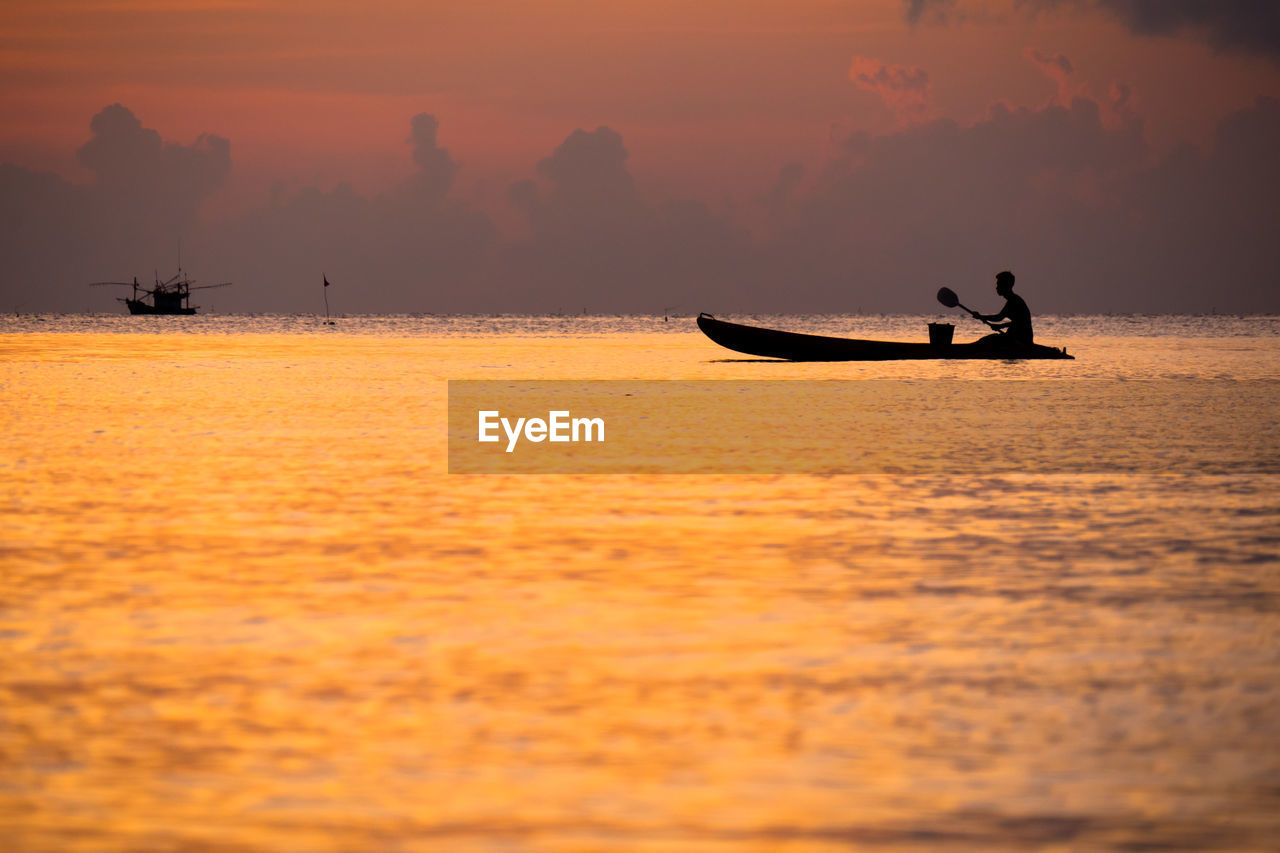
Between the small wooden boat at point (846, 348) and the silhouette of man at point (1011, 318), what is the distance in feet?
0.55

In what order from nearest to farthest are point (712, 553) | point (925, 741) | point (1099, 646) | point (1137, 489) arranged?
point (925, 741), point (1099, 646), point (712, 553), point (1137, 489)

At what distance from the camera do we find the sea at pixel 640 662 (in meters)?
4.83

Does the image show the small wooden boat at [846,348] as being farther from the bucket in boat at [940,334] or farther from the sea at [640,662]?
the sea at [640,662]

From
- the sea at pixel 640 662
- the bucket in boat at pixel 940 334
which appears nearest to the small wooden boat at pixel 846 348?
the bucket in boat at pixel 940 334

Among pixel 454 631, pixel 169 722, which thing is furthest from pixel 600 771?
pixel 454 631

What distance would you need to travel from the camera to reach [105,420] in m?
22.6

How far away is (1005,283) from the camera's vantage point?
35.3m

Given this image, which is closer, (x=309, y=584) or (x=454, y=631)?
(x=454, y=631)

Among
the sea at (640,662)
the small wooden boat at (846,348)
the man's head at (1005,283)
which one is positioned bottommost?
the sea at (640,662)

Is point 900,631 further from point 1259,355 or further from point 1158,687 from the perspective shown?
point 1259,355

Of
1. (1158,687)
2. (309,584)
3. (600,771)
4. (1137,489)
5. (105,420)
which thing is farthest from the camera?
(105,420)

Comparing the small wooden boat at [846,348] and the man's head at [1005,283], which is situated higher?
the man's head at [1005,283]

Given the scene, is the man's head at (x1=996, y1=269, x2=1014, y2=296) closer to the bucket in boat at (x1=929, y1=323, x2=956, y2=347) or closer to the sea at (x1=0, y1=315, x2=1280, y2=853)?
the bucket in boat at (x1=929, y1=323, x2=956, y2=347)

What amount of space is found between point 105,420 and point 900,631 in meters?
17.7
